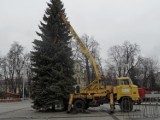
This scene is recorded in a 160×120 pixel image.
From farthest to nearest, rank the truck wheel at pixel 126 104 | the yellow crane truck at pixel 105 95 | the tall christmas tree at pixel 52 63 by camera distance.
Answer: the tall christmas tree at pixel 52 63
the yellow crane truck at pixel 105 95
the truck wheel at pixel 126 104

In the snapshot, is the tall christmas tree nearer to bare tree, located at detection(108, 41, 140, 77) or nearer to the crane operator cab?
the crane operator cab

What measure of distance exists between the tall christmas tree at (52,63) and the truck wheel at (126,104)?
5390 millimetres

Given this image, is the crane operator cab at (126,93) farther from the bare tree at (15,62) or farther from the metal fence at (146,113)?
the bare tree at (15,62)

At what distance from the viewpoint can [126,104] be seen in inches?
1209

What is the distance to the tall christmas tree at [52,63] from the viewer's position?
3209cm

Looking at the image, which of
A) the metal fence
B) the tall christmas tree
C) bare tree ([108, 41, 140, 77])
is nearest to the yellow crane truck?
the metal fence

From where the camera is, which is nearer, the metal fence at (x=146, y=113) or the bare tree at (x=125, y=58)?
the metal fence at (x=146, y=113)

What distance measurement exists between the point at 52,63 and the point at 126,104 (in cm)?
836

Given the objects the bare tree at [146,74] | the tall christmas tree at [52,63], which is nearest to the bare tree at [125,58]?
the bare tree at [146,74]

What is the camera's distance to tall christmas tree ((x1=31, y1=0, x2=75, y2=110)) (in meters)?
32.1

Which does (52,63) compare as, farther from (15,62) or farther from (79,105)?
(15,62)

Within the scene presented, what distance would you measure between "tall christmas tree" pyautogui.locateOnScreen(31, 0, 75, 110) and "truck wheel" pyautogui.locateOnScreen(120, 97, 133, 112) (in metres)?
5.39

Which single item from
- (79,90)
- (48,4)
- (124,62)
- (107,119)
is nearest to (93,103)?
(79,90)

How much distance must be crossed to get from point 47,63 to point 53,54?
43.0 inches
